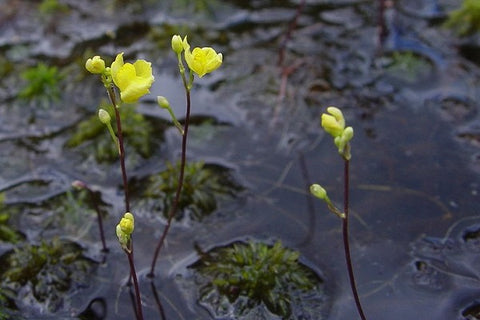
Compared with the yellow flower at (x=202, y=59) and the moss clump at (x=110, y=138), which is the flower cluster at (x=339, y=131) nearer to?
the yellow flower at (x=202, y=59)

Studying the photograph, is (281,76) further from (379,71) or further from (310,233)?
(310,233)

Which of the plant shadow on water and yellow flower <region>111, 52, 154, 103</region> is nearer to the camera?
yellow flower <region>111, 52, 154, 103</region>

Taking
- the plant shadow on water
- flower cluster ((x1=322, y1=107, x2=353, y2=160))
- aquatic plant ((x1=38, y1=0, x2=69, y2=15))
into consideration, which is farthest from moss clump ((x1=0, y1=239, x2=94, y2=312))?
aquatic plant ((x1=38, y1=0, x2=69, y2=15))

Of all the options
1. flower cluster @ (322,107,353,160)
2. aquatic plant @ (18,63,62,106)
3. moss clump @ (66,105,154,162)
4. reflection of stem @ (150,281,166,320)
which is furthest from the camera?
aquatic plant @ (18,63,62,106)

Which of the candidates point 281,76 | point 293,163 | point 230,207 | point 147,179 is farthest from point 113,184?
point 281,76

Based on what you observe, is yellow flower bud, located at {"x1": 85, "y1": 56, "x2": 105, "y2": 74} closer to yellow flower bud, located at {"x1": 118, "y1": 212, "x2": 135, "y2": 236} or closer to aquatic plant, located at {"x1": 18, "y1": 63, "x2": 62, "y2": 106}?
yellow flower bud, located at {"x1": 118, "y1": 212, "x2": 135, "y2": 236}

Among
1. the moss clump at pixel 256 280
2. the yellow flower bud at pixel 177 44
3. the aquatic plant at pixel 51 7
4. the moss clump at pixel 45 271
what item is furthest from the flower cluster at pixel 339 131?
the aquatic plant at pixel 51 7

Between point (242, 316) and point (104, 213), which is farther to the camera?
point (104, 213)
